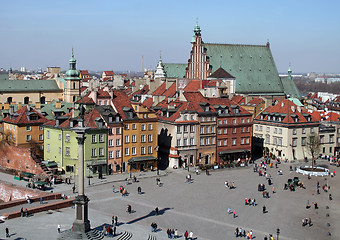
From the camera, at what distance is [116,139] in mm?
75625

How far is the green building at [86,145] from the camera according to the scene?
238 ft

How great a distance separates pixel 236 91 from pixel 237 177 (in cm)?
4433

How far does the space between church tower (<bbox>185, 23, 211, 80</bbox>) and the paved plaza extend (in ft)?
143

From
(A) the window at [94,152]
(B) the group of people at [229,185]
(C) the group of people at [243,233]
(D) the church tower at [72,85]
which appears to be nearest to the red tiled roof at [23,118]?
(A) the window at [94,152]

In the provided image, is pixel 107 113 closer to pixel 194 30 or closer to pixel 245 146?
pixel 245 146

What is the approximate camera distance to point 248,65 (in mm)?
122812

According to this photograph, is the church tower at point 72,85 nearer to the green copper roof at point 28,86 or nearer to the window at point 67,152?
the green copper roof at point 28,86

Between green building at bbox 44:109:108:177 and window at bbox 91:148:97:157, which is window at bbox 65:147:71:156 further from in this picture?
window at bbox 91:148:97:157

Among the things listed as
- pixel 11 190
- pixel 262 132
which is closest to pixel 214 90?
pixel 262 132

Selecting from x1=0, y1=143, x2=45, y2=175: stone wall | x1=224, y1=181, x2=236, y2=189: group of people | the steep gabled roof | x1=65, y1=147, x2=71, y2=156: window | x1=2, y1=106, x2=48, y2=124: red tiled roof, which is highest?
the steep gabled roof

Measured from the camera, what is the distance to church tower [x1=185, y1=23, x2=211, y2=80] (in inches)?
4574

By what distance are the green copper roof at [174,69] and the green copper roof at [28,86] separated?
29707 mm

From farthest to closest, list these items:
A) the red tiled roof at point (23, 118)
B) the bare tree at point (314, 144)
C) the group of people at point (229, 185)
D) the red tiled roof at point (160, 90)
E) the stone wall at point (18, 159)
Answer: the red tiled roof at point (160, 90) → the bare tree at point (314, 144) → the red tiled roof at point (23, 118) → the stone wall at point (18, 159) → the group of people at point (229, 185)

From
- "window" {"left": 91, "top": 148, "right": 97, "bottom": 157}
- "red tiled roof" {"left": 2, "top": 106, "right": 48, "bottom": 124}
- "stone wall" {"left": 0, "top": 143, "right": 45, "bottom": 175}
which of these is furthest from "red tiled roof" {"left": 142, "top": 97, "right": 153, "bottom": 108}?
"stone wall" {"left": 0, "top": 143, "right": 45, "bottom": 175}
